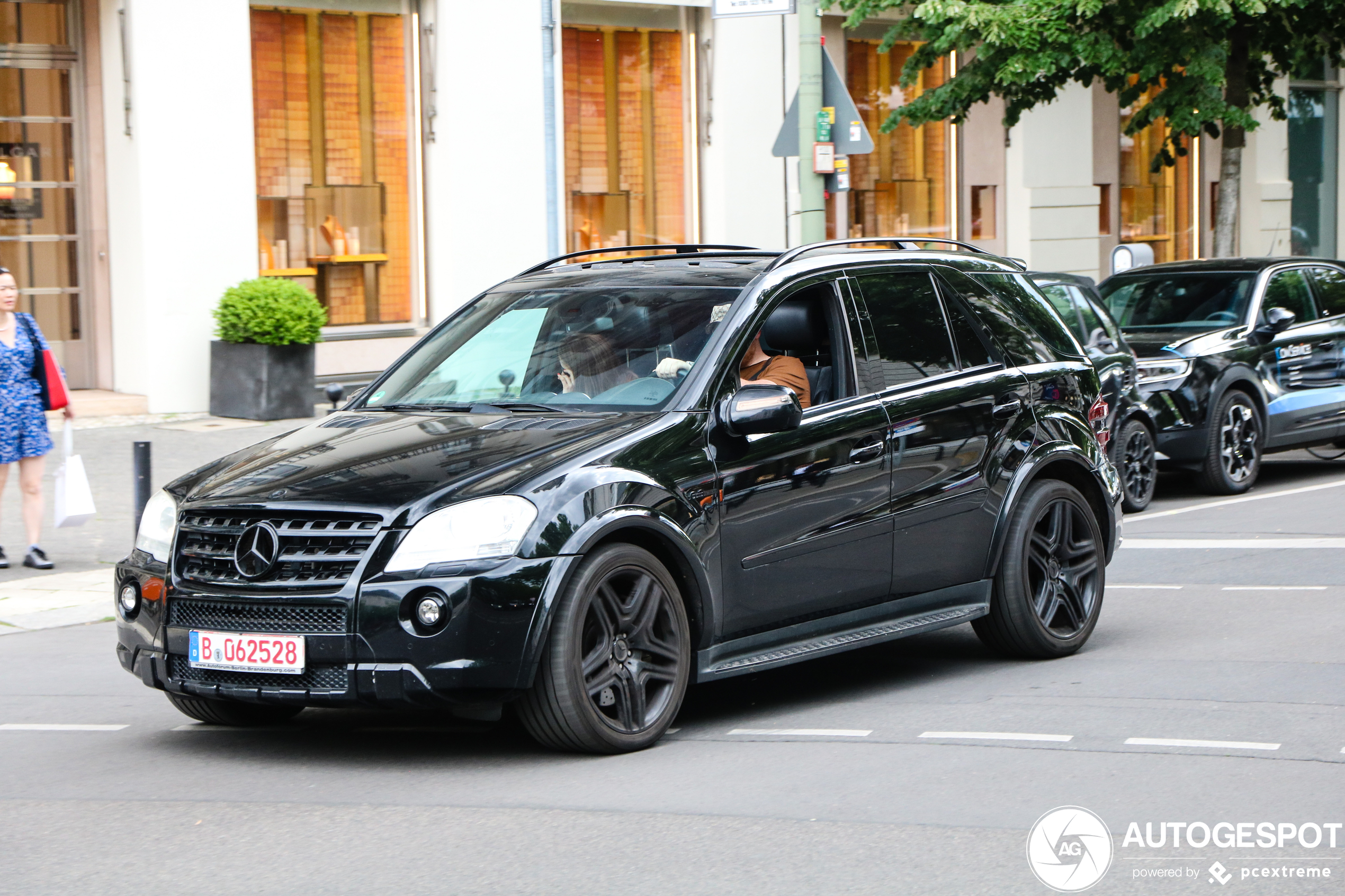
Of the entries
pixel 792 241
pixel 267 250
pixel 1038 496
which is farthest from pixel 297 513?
pixel 792 241

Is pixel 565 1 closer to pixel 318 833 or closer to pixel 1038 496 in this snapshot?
pixel 1038 496

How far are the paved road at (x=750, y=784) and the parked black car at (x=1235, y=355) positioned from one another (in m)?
5.60

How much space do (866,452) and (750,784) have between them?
1.64m

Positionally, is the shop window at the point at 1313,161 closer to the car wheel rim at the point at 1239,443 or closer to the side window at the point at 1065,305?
the car wheel rim at the point at 1239,443

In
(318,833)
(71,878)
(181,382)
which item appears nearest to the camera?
(71,878)

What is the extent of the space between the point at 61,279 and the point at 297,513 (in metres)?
11.9

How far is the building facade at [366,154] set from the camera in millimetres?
16109

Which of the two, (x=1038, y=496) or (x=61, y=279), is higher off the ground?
(x=61, y=279)

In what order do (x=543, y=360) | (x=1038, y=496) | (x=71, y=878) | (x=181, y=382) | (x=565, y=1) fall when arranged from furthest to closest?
(x=565, y=1), (x=181, y=382), (x=1038, y=496), (x=543, y=360), (x=71, y=878)

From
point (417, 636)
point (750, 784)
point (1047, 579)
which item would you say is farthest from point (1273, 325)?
point (417, 636)

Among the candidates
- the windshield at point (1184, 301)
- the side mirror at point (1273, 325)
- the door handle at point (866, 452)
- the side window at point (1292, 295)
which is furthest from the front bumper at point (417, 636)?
the side window at point (1292, 295)

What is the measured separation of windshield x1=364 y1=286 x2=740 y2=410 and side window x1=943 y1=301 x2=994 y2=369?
4.00 ft

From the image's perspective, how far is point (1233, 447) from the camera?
45.1 feet

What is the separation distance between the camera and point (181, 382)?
16172 millimetres
